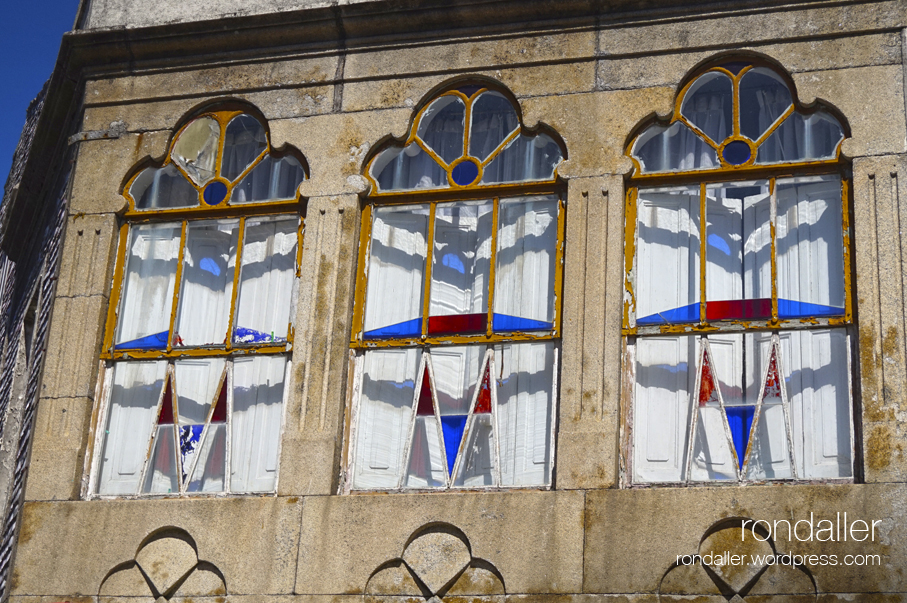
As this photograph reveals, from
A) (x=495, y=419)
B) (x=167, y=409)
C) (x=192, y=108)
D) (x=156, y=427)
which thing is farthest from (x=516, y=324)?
(x=192, y=108)

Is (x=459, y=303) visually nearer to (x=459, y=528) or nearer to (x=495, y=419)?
(x=495, y=419)

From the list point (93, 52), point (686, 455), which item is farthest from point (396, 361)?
point (93, 52)

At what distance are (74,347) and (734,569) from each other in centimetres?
528

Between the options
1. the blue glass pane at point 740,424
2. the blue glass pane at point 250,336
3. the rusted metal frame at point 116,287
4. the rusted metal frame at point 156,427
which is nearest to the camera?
the blue glass pane at point 740,424

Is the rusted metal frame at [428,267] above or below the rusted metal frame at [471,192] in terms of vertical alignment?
below

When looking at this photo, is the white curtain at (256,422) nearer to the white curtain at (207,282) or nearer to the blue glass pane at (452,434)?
the white curtain at (207,282)

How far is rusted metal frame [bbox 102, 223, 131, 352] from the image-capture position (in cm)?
1120

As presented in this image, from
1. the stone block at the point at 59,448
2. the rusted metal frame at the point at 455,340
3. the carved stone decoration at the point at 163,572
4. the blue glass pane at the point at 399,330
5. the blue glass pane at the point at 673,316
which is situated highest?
the blue glass pane at the point at 673,316

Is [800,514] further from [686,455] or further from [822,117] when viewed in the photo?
[822,117]

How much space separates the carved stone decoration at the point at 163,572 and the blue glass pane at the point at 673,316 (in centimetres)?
355

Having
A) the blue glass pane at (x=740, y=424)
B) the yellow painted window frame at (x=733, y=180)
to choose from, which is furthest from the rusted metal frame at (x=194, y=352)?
the blue glass pane at (x=740, y=424)

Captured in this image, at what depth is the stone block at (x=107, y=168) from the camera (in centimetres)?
1160

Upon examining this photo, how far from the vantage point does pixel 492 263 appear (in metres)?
10.8

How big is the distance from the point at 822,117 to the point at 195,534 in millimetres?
5483
